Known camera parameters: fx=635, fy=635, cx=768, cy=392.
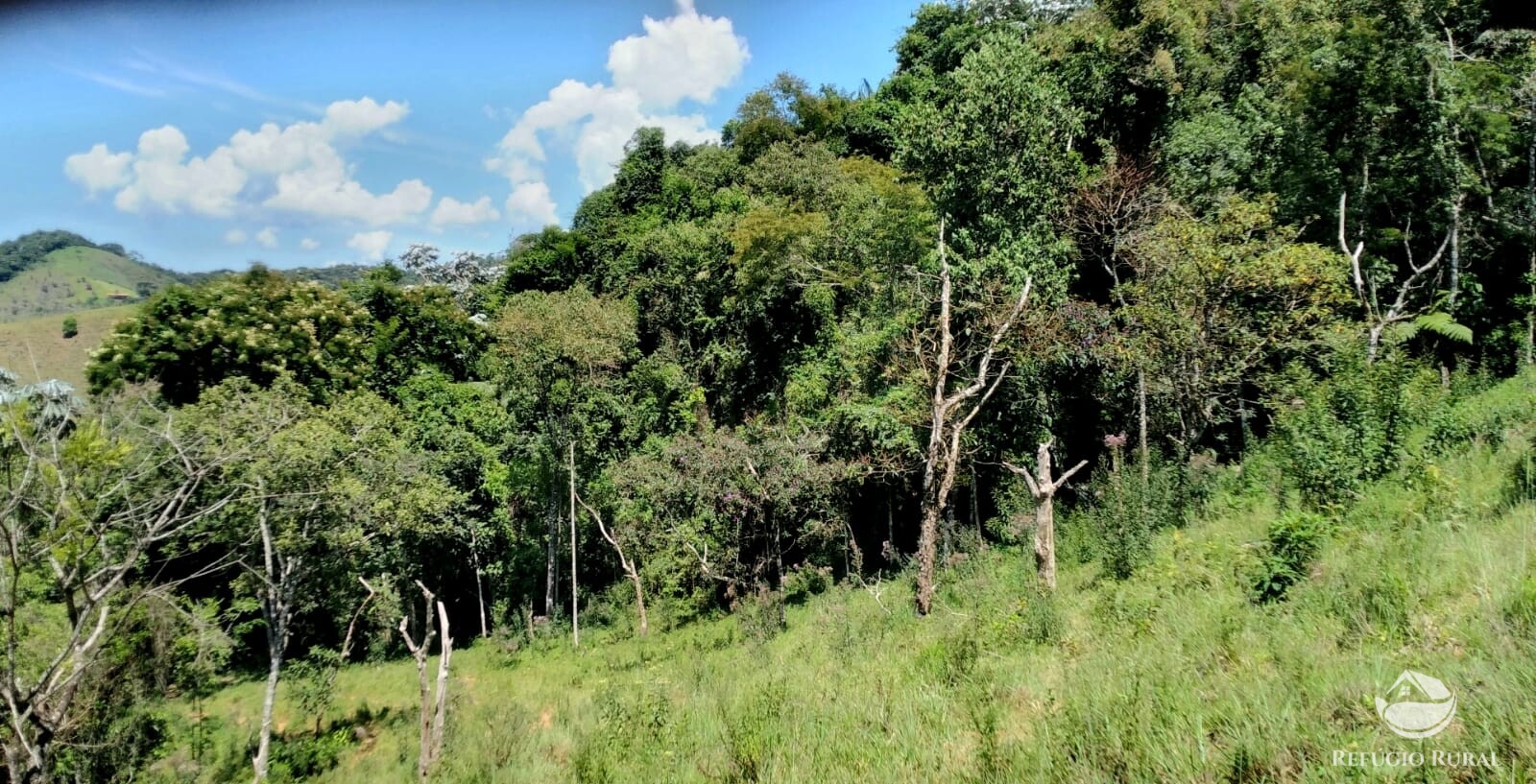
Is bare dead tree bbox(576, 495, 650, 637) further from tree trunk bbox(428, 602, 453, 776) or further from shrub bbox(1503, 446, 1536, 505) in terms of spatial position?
shrub bbox(1503, 446, 1536, 505)

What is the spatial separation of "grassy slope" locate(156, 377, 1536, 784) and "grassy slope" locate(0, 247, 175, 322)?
10258cm

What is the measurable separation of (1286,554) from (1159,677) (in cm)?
269

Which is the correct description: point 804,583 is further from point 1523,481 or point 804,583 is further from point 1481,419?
point 1523,481

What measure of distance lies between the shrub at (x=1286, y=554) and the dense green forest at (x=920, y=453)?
0.06 metres

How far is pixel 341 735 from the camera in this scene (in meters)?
12.5

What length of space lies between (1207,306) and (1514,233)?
6336 millimetres

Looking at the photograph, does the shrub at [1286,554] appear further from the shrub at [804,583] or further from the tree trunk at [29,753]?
the tree trunk at [29,753]

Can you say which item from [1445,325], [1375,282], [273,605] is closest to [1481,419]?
[1445,325]

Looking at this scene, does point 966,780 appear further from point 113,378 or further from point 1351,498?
point 113,378

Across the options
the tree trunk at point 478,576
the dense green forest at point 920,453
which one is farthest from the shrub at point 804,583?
the tree trunk at point 478,576

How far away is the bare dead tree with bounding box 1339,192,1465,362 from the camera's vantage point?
11.8m

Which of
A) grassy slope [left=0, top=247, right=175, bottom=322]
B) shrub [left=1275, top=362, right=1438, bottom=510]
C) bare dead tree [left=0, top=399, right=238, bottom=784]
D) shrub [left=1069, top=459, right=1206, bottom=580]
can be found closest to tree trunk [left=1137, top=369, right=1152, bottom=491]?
shrub [left=1069, top=459, right=1206, bottom=580]

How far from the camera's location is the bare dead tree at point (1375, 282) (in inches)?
463

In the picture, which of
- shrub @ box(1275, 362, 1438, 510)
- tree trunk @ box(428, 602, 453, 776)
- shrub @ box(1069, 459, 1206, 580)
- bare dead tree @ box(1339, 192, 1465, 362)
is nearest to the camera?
shrub @ box(1275, 362, 1438, 510)
